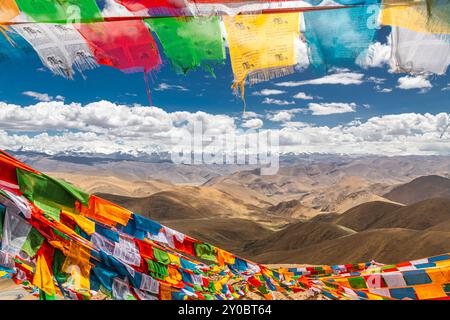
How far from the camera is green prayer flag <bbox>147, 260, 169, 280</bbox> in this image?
7.32 feet

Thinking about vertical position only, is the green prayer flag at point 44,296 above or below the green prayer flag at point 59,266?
below

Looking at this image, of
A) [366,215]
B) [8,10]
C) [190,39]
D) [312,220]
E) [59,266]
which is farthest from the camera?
[312,220]

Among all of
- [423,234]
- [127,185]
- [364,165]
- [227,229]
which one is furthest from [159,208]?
[364,165]

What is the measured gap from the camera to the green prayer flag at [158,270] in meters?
2.23

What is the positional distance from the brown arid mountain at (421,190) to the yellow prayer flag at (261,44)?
48117 mm

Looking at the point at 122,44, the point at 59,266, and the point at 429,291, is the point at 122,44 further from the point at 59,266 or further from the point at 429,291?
the point at 429,291

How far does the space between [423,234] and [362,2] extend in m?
8.18

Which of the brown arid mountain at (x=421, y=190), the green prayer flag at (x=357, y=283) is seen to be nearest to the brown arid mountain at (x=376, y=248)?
the green prayer flag at (x=357, y=283)

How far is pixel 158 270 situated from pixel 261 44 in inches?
73.7

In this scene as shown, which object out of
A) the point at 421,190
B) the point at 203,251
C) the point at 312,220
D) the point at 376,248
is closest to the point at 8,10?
the point at 203,251

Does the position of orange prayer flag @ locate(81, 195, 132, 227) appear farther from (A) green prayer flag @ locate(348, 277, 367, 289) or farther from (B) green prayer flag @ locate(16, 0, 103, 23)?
(A) green prayer flag @ locate(348, 277, 367, 289)

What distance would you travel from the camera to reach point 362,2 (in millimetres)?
2648

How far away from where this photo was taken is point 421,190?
4641 centimetres

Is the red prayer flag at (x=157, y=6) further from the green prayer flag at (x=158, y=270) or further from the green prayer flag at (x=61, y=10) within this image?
the green prayer flag at (x=158, y=270)
